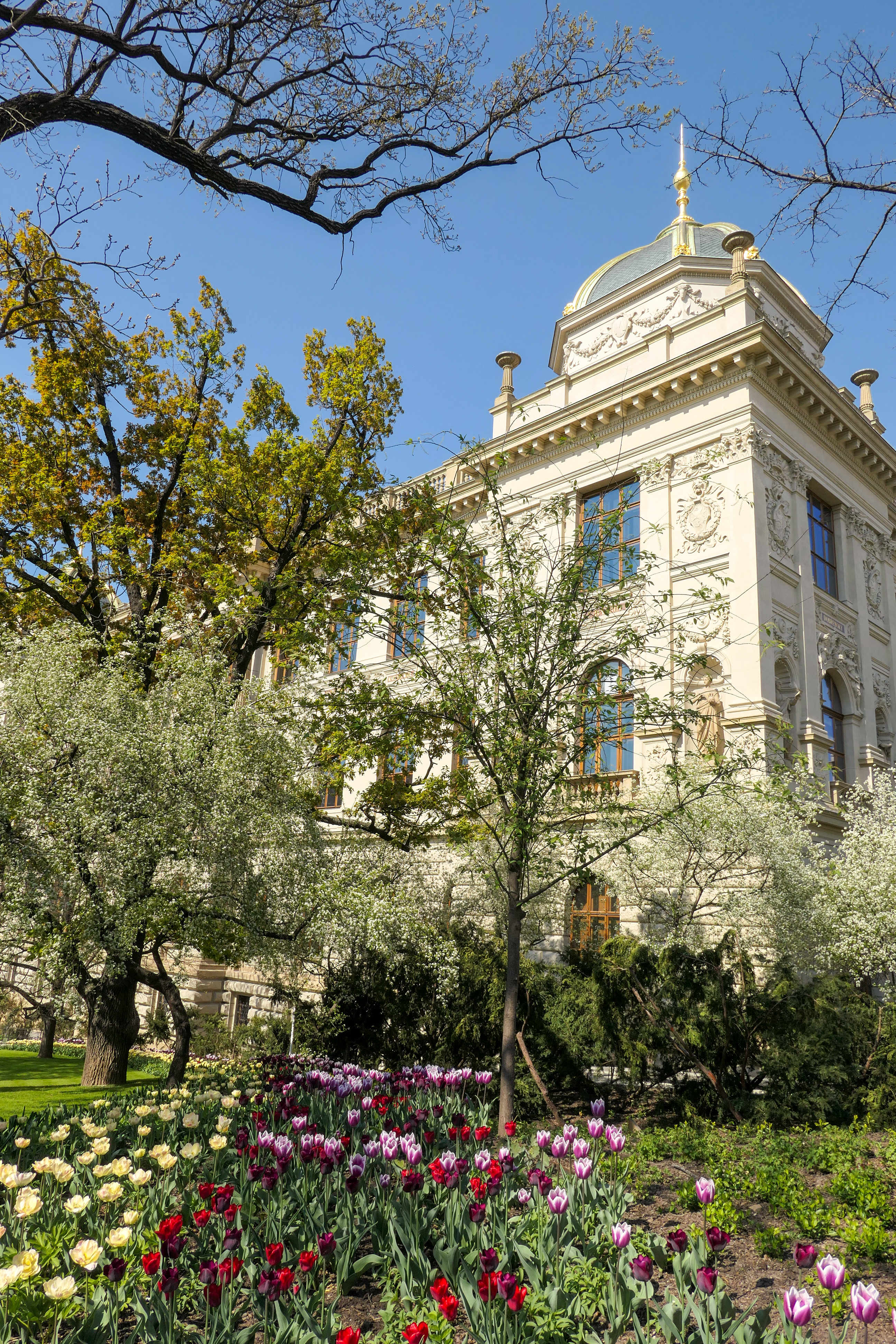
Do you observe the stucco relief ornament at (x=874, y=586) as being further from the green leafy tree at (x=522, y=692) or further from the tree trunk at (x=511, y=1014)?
the tree trunk at (x=511, y=1014)

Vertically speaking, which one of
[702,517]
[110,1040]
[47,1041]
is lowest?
[47,1041]

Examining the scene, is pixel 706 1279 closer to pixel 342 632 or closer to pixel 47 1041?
pixel 342 632

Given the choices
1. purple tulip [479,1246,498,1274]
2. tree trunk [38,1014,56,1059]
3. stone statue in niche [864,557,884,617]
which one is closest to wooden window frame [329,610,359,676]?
purple tulip [479,1246,498,1274]

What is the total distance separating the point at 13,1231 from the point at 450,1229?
2281 mm

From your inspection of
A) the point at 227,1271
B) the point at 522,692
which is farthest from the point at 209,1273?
the point at 522,692

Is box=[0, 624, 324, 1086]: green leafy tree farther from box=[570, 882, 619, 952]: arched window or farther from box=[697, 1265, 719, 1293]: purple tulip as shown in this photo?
box=[570, 882, 619, 952]: arched window

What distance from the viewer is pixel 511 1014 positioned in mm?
7891

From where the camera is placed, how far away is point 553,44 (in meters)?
6.23

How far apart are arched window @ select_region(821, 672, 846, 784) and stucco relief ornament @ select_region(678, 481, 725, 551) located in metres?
5.21

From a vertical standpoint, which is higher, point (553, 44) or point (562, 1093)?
point (553, 44)

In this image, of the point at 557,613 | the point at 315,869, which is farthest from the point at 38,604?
the point at 557,613

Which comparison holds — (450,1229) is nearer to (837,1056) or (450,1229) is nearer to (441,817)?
(837,1056)

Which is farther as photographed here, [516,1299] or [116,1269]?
[116,1269]

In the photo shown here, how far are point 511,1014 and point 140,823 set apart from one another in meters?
5.02
